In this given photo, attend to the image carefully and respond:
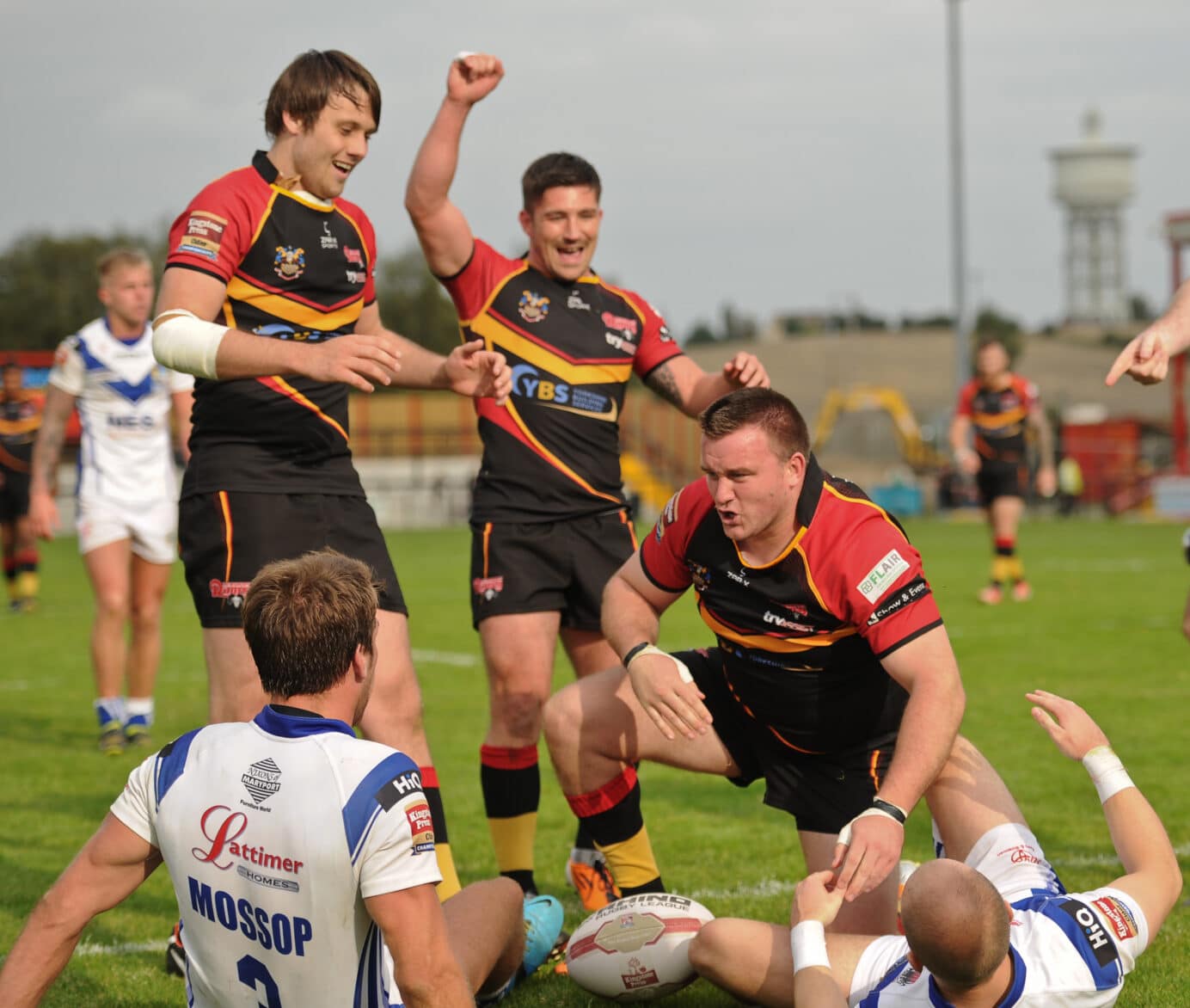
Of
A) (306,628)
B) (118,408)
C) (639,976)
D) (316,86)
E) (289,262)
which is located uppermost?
(316,86)

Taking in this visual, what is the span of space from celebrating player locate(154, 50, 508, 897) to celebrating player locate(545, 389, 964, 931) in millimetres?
627

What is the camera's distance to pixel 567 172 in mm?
5695

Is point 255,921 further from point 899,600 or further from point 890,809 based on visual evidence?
point 899,600

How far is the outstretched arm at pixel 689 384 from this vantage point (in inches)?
222

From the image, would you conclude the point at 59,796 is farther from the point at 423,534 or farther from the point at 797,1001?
the point at 423,534

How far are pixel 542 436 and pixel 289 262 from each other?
1.41m

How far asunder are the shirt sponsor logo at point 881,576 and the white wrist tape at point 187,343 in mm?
1953

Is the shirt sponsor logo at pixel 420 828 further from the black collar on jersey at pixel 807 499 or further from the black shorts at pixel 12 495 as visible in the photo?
the black shorts at pixel 12 495

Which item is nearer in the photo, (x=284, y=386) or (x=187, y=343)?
(x=187, y=343)

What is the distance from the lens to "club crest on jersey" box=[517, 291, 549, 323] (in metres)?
5.83

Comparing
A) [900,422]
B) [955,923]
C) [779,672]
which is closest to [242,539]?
[779,672]

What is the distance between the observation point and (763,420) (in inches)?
164

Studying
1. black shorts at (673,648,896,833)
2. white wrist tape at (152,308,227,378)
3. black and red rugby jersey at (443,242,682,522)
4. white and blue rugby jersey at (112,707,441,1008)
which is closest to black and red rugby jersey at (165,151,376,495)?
white wrist tape at (152,308,227,378)

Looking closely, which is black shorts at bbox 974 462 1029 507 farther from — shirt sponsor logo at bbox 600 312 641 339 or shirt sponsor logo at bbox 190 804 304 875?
shirt sponsor logo at bbox 190 804 304 875
